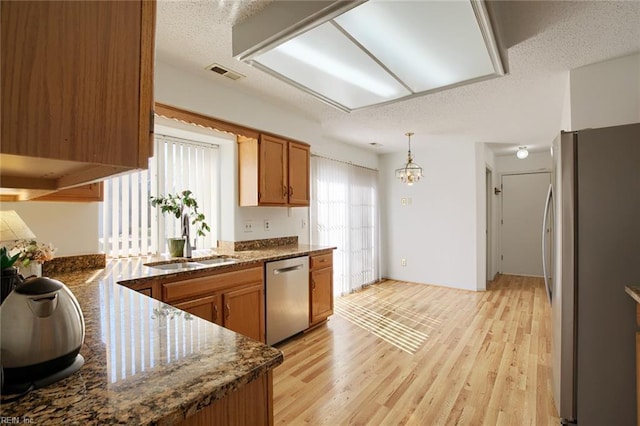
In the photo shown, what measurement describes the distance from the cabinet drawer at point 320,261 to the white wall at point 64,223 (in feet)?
6.21

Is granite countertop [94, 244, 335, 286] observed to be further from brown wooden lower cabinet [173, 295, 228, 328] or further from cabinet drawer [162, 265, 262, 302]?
brown wooden lower cabinet [173, 295, 228, 328]

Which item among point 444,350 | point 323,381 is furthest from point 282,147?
point 444,350

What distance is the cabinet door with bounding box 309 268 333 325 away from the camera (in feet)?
10.7

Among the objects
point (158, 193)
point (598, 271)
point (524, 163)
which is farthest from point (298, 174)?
point (524, 163)

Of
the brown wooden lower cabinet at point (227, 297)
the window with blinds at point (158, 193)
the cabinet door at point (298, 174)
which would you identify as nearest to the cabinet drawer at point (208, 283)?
the brown wooden lower cabinet at point (227, 297)

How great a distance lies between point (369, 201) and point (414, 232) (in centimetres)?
100

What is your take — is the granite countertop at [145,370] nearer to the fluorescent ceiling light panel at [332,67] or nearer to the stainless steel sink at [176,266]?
the stainless steel sink at [176,266]

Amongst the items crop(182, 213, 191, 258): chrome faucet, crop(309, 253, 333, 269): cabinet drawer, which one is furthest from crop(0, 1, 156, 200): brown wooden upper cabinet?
crop(309, 253, 333, 269): cabinet drawer

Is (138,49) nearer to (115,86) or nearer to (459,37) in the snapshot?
(115,86)

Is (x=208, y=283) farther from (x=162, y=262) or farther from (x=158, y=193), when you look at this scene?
(x=158, y=193)

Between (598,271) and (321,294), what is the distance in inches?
93.5

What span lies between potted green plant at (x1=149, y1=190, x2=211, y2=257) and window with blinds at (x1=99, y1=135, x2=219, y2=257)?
0.34ft

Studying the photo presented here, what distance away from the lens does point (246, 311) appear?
8.50ft

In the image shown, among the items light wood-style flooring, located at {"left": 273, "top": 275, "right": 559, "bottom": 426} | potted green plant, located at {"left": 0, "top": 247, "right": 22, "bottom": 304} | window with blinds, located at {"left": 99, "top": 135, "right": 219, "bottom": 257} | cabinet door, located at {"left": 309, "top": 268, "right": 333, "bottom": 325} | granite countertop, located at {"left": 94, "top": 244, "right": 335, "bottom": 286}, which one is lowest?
light wood-style flooring, located at {"left": 273, "top": 275, "right": 559, "bottom": 426}
